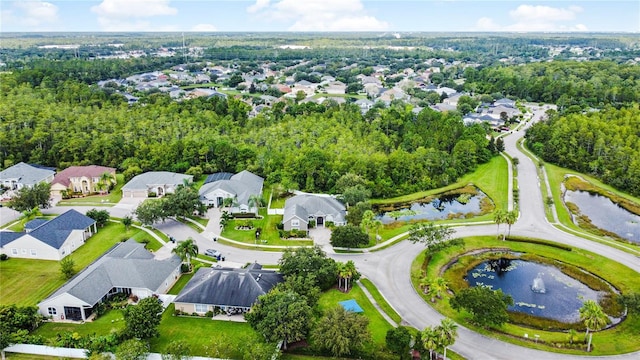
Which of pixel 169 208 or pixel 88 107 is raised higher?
pixel 88 107

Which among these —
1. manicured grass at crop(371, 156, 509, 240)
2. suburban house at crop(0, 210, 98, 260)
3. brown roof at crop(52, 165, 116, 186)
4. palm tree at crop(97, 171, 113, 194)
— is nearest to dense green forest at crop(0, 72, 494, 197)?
manicured grass at crop(371, 156, 509, 240)

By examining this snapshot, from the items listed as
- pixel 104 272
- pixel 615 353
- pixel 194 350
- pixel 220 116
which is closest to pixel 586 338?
pixel 615 353

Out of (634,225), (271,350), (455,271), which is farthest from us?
(634,225)

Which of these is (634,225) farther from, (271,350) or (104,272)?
(104,272)

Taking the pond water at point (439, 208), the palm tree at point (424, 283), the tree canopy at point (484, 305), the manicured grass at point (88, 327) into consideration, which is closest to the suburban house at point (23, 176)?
the manicured grass at point (88, 327)

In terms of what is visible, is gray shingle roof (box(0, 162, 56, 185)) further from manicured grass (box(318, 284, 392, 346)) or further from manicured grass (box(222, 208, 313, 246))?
manicured grass (box(318, 284, 392, 346))

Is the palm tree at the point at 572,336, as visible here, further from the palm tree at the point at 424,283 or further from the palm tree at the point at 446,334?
the palm tree at the point at 424,283
